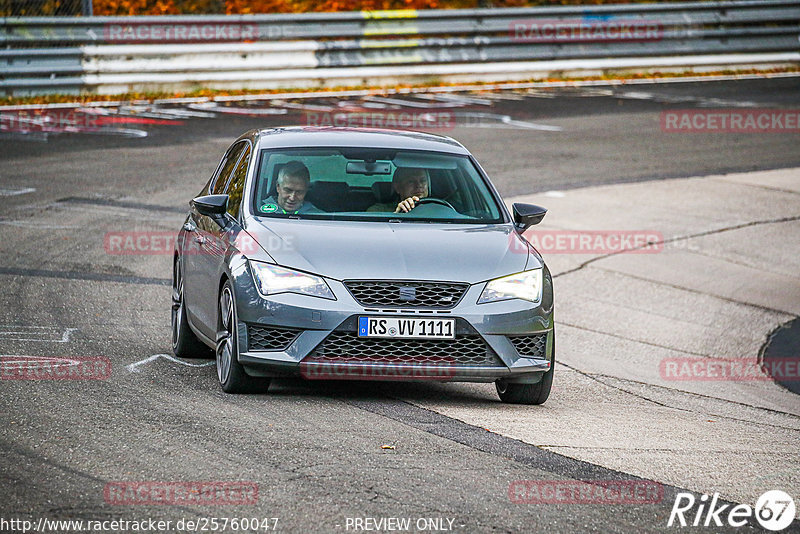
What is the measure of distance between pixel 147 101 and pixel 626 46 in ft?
36.5

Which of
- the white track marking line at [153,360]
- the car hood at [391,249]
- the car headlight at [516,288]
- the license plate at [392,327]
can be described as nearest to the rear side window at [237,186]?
the car hood at [391,249]

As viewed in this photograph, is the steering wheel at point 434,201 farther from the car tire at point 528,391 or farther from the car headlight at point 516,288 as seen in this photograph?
the car tire at point 528,391

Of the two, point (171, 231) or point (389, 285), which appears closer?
point (389, 285)

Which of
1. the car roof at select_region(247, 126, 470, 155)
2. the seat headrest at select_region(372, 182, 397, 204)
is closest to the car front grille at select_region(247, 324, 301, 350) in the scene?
the seat headrest at select_region(372, 182, 397, 204)

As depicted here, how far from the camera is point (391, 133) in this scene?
919cm

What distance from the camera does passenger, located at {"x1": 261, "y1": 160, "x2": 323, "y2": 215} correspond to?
8156 millimetres

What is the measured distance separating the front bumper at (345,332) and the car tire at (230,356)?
8 cm

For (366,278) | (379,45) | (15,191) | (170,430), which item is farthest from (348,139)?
(379,45)

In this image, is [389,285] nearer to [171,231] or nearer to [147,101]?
[171,231]

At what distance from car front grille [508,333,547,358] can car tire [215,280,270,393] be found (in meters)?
1.48

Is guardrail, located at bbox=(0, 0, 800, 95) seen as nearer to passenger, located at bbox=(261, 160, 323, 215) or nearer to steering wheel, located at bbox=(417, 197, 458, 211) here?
passenger, located at bbox=(261, 160, 323, 215)

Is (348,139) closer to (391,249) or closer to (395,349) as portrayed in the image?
(391,249)

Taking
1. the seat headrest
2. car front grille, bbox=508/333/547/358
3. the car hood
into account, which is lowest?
car front grille, bbox=508/333/547/358

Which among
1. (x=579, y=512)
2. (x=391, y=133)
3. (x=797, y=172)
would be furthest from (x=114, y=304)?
(x=797, y=172)
